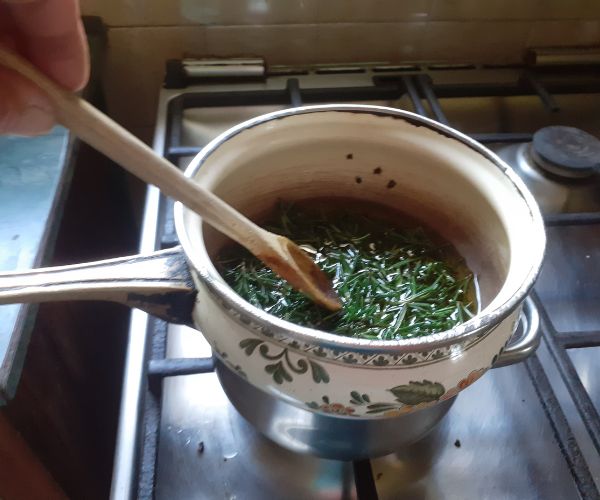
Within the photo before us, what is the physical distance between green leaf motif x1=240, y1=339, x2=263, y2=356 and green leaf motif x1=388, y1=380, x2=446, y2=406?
81 mm

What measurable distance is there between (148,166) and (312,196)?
0.21 metres

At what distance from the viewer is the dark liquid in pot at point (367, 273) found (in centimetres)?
47

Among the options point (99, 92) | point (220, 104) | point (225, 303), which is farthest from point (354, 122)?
point (99, 92)

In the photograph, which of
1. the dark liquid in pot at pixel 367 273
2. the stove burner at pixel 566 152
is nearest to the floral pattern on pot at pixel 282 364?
the dark liquid in pot at pixel 367 273

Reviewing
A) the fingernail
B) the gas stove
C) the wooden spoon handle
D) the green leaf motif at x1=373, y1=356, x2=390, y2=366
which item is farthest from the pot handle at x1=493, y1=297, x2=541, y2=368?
the fingernail

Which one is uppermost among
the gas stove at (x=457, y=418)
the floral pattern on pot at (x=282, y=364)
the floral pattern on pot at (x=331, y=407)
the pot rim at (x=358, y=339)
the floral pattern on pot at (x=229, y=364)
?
the pot rim at (x=358, y=339)

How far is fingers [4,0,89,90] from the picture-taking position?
0.38 meters

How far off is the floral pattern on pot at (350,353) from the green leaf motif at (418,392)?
2 cm

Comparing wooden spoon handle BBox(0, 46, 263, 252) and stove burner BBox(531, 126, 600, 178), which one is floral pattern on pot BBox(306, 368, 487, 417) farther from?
stove burner BBox(531, 126, 600, 178)

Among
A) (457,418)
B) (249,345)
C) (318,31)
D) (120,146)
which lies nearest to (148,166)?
(120,146)

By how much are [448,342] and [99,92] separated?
2.06ft

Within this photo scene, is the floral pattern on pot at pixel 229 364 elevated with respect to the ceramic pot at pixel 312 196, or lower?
lower

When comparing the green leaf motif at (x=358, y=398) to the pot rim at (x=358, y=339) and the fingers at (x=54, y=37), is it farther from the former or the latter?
the fingers at (x=54, y=37)

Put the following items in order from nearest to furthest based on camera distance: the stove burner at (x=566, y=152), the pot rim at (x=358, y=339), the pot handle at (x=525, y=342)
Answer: the pot rim at (x=358, y=339), the pot handle at (x=525, y=342), the stove burner at (x=566, y=152)
